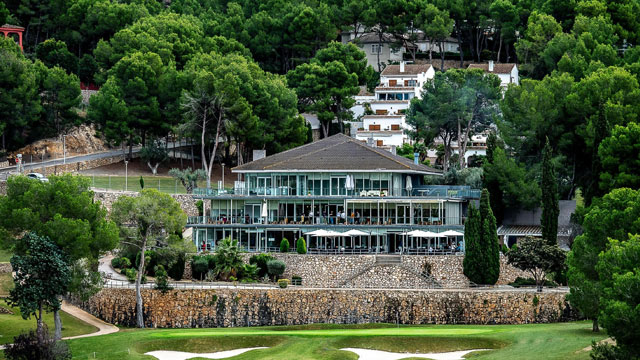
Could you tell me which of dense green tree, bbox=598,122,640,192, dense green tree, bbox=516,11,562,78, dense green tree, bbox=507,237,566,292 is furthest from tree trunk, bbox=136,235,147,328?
dense green tree, bbox=516,11,562,78

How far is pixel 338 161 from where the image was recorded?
92750 mm

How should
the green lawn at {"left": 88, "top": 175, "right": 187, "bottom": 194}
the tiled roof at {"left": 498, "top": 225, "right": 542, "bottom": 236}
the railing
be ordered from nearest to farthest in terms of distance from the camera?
the railing → the tiled roof at {"left": 498, "top": 225, "right": 542, "bottom": 236} → the green lawn at {"left": 88, "top": 175, "right": 187, "bottom": 194}

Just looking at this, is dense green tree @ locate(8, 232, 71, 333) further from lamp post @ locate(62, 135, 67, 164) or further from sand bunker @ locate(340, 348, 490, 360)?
lamp post @ locate(62, 135, 67, 164)

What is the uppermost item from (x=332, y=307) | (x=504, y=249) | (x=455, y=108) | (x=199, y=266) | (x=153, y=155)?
(x=455, y=108)

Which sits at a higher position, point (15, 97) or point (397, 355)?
point (15, 97)

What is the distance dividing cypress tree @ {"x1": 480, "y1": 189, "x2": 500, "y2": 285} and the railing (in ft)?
24.1

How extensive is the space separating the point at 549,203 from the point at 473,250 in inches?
310

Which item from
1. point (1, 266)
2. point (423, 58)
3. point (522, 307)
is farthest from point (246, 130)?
point (423, 58)

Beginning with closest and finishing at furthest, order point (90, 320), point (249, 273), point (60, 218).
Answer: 1. point (60, 218)
2. point (90, 320)
3. point (249, 273)

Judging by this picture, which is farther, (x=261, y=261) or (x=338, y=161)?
(x=338, y=161)

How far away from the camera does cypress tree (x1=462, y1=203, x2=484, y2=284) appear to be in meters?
81.4

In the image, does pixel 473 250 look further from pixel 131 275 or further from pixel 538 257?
pixel 131 275

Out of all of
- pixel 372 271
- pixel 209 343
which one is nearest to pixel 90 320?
pixel 209 343

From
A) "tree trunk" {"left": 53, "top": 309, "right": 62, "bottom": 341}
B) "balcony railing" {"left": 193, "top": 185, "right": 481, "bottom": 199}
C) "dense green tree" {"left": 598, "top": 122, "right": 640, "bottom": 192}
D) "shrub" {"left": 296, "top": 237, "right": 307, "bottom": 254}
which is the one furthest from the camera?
"balcony railing" {"left": 193, "top": 185, "right": 481, "bottom": 199}
